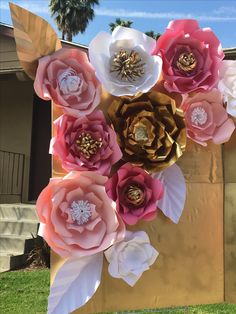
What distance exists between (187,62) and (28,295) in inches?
142

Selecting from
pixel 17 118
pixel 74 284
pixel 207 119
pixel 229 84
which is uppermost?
pixel 17 118

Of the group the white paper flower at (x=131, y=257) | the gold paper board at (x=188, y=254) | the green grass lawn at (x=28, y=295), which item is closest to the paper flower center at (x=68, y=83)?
the gold paper board at (x=188, y=254)

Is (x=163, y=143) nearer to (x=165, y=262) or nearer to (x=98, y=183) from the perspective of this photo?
(x=98, y=183)

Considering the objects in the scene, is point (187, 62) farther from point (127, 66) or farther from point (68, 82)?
point (68, 82)

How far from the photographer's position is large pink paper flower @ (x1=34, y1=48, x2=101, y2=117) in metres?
1.32

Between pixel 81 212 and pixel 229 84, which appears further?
pixel 229 84

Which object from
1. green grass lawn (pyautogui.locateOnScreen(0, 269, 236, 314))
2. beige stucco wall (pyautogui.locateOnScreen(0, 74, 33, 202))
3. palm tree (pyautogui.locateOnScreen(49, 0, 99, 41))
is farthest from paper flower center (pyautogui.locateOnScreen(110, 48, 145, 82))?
palm tree (pyautogui.locateOnScreen(49, 0, 99, 41))

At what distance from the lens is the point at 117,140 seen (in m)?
1.38

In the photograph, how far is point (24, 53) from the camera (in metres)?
1.34

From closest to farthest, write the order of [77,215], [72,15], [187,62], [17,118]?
[77,215] → [187,62] → [17,118] → [72,15]

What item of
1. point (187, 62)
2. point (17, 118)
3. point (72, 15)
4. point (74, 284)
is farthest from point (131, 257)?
point (72, 15)

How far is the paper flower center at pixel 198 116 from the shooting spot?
148 centimetres

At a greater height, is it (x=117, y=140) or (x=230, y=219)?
(x=117, y=140)

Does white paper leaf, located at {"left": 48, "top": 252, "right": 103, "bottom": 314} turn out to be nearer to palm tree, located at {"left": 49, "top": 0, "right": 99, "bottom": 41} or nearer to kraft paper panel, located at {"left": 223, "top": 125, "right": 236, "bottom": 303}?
kraft paper panel, located at {"left": 223, "top": 125, "right": 236, "bottom": 303}
